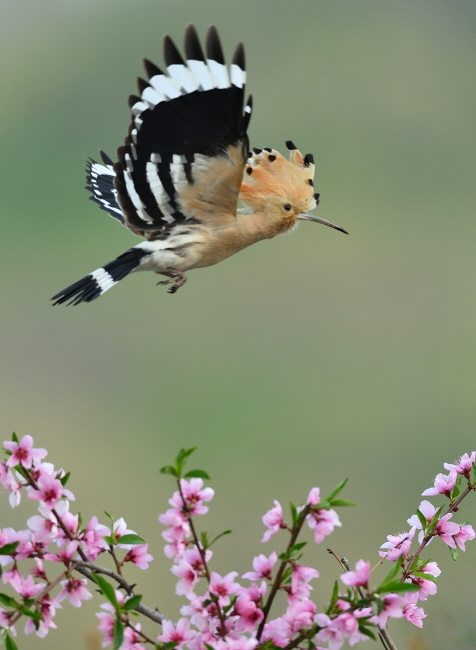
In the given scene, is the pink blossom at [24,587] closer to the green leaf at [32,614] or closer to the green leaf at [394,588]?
the green leaf at [32,614]

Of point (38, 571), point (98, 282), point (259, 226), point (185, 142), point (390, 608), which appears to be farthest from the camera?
point (259, 226)

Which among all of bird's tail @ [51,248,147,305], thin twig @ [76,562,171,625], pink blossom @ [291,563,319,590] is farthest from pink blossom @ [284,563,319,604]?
bird's tail @ [51,248,147,305]

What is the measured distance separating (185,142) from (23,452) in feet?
2.02

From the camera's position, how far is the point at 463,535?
0.72 m

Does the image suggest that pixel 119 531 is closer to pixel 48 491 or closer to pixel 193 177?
pixel 48 491

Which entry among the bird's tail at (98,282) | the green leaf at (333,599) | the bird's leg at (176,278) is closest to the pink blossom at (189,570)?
the green leaf at (333,599)

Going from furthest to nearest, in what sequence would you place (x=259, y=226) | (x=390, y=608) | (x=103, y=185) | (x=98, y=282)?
(x=103, y=185) → (x=259, y=226) → (x=98, y=282) → (x=390, y=608)

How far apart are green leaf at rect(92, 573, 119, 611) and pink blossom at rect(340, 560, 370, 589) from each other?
0.17 m

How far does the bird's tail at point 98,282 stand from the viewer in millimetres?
955

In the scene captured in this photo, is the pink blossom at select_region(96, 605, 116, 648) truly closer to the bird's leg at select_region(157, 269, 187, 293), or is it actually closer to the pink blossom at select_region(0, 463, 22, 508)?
the pink blossom at select_region(0, 463, 22, 508)

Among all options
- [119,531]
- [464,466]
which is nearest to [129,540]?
[119,531]

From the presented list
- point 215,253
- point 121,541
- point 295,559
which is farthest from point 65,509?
point 215,253

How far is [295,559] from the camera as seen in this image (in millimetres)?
562

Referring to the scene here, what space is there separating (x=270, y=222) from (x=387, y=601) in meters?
0.76
